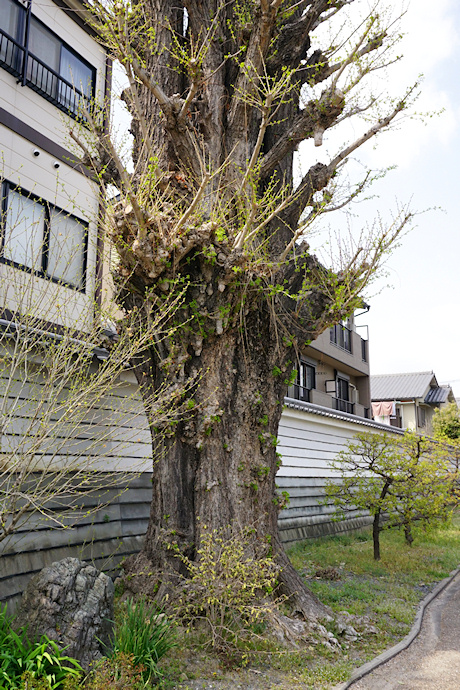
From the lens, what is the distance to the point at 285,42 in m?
7.66

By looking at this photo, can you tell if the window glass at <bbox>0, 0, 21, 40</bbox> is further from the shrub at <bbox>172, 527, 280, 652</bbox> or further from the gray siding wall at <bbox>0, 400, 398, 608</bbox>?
the shrub at <bbox>172, 527, 280, 652</bbox>

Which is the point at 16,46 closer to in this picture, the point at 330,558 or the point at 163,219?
the point at 163,219

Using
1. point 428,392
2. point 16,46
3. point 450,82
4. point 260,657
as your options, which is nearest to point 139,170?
point 450,82

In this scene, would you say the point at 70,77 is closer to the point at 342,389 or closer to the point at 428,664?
the point at 428,664

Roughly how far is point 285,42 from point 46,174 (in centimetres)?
535

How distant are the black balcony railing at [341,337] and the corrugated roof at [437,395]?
15.5 m

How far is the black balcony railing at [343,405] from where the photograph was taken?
25.2 metres

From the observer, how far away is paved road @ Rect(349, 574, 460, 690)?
17.4 ft

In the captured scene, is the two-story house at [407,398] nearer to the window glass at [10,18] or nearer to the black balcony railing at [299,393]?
the black balcony railing at [299,393]

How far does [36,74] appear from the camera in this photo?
10.6 meters

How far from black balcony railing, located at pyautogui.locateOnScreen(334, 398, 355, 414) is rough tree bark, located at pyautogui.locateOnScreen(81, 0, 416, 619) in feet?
58.5

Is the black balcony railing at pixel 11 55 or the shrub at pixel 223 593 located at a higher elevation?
the black balcony railing at pixel 11 55

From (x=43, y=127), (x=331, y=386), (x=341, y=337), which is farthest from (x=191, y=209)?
(x=341, y=337)

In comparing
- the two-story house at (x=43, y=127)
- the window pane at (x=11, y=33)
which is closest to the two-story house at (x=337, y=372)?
the two-story house at (x=43, y=127)
